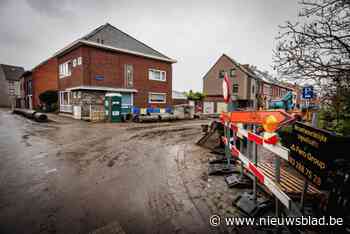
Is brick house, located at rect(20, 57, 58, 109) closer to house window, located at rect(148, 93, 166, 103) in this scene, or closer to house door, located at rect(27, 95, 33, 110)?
house door, located at rect(27, 95, 33, 110)

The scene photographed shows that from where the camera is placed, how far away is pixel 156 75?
65.1 ft

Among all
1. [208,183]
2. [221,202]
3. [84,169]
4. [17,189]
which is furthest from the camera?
[84,169]

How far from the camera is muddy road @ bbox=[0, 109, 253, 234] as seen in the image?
2.13 metres

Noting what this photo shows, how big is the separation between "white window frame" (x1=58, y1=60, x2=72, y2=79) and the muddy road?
14.2 m

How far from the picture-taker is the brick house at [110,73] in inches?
569

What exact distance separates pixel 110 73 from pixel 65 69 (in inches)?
229

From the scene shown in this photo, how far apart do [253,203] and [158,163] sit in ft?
8.82

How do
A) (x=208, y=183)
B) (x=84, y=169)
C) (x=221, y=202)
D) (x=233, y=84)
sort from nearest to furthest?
(x=221, y=202) < (x=208, y=183) < (x=84, y=169) < (x=233, y=84)

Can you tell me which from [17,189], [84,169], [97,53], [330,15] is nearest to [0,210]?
[17,189]

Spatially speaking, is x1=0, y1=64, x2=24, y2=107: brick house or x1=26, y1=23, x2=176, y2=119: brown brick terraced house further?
x1=0, y1=64, x2=24, y2=107: brick house

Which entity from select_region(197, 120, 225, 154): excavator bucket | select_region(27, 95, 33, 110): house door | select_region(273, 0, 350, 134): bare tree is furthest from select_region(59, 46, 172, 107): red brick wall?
select_region(273, 0, 350, 134): bare tree

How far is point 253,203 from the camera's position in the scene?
96.2 inches

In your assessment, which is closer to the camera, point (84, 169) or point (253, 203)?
point (253, 203)

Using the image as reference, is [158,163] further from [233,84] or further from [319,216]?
[233,84]
